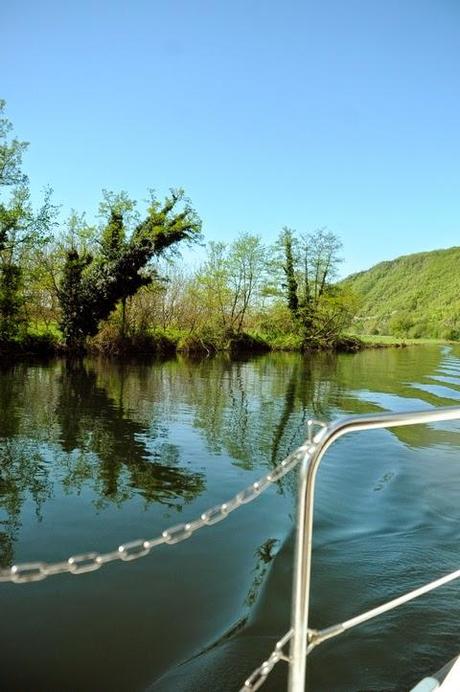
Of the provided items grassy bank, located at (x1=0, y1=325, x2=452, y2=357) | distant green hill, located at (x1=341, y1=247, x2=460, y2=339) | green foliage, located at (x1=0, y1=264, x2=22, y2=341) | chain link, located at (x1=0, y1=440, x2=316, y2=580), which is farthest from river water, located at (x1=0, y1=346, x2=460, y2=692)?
distant green hill, located at (x1=341, y1=247, x2=460, y2=339)

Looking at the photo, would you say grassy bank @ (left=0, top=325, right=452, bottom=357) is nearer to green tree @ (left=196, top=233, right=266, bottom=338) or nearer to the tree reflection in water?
green tree @ (left=196, top=233, right=266, bottom=338)

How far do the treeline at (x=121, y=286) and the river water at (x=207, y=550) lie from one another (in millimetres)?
17851

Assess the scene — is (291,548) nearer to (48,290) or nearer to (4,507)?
(4,507)

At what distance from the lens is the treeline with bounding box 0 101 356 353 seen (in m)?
27.4

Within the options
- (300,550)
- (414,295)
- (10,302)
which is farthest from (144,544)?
(414,295)

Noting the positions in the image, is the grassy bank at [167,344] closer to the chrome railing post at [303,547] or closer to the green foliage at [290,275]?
the green foliage at [290,275]

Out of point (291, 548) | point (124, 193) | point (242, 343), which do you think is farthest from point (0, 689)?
point (242, 343)

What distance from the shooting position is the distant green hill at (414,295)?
98250mm

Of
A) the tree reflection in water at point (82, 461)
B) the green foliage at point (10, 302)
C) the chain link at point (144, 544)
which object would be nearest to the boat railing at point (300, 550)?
the chain link at point (144, 544)

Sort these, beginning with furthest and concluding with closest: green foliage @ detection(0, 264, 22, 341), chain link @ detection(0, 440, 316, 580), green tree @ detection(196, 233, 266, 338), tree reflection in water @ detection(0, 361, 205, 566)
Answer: green tree @ detection(196, 233, 266, 338), green foliage @ detection(0, 264, 22, 341), tree reflection in water @ detection(0, 361, 205, 566), chain link @ detection(0, 440, 316, 580)

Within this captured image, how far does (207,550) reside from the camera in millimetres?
4945

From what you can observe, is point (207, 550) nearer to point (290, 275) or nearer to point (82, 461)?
point (82, 461)

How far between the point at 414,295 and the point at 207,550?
14801 cm

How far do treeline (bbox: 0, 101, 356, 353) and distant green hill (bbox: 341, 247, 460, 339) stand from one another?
4431 centimetres
